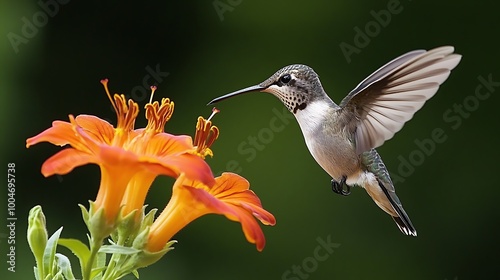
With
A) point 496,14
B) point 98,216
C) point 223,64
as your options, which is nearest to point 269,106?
point 223,64

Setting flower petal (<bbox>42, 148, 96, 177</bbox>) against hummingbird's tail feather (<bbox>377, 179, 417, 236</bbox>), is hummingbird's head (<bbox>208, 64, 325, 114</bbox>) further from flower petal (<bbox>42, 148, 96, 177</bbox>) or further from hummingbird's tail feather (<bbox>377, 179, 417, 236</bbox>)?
flower petal (<bbox>42, 148, 96, 177</bbox>)

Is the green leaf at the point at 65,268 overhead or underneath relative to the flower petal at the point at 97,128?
underneath

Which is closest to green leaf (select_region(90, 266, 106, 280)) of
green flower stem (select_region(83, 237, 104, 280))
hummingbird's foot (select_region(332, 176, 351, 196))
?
green flower stem (select_region(83, 237, 104, 280))

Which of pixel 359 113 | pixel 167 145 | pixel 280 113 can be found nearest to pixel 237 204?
pixel 167 145

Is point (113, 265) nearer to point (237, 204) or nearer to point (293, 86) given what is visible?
point (237, 204)

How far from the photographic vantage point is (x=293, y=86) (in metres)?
2.25

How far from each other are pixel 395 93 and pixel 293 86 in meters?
0.34

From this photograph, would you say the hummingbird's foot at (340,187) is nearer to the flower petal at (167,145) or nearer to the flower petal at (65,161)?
the flower petal at (167,145)

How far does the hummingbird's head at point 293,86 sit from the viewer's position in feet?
7.23

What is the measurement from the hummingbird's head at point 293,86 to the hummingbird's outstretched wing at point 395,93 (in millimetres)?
121

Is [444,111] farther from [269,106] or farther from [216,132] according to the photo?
[216,132]

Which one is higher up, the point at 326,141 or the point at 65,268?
the point at 65,268

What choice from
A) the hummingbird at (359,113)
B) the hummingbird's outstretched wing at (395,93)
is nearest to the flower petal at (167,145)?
the hummingbird at (359,113)

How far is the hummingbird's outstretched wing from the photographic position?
6.01ft
